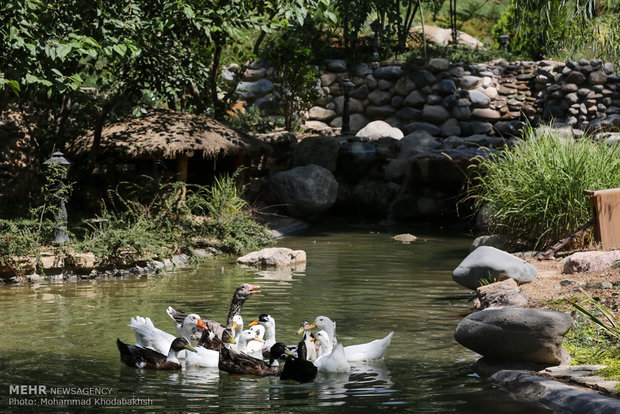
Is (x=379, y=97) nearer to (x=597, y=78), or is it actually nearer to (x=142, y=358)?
(x=597, y=78)

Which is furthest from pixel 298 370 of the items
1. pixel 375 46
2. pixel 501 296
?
pixel 375 46

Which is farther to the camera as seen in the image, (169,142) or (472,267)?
(169,142)

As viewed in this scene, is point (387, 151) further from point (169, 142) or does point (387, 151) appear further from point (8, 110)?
point (8, 110)

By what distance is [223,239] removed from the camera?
15.0m

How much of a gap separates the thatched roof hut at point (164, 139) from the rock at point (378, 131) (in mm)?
7303

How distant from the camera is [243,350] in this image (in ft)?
24.3

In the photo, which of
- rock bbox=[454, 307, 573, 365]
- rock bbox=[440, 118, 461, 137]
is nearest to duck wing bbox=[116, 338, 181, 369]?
rock bbox=[454, 307, 573, 365]

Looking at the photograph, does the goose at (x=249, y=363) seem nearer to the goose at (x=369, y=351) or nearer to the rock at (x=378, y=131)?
the goose at (x=369, y=351)

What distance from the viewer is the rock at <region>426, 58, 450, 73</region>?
87.2ft

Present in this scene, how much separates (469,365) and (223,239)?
28.1ft

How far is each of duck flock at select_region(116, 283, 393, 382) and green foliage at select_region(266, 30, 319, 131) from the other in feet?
53.5

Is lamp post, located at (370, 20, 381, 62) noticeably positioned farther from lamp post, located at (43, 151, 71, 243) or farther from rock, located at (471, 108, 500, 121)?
lamp post, located at (43, 151, 71, 243)

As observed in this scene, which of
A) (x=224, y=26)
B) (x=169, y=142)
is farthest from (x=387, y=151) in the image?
(x=224, y=26)

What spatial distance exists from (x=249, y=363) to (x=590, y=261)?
5101 millimetres
